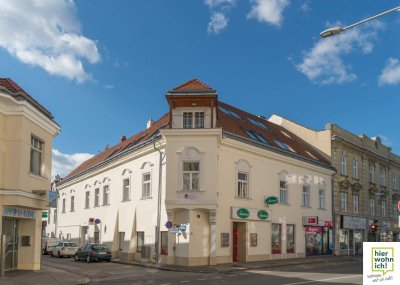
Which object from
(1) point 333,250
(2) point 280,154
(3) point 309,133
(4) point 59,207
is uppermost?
(3) point 309,133

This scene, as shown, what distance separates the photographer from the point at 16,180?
19047mm

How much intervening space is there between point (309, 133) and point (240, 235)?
1602 cm

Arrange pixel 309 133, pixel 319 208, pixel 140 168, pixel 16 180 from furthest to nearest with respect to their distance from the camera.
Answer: pixel 309 133, pixel 319 208, pixel 140 168, pixel 16 180

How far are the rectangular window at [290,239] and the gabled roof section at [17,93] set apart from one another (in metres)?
19.7

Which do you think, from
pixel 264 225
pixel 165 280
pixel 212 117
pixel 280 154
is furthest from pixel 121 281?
pixel 280 154

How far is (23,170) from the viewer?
19.5 m

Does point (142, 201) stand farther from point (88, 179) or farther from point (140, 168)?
point (88, 179)

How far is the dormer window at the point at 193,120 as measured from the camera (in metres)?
28.3

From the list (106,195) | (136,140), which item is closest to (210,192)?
(136,140)

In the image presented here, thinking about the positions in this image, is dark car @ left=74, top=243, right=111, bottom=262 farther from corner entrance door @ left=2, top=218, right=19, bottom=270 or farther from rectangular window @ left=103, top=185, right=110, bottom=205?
corner entrance door @ left=2, top=218, right=19, bottom=270

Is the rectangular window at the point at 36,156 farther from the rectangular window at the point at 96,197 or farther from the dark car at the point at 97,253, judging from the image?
the rectangular window at the point at 96,197

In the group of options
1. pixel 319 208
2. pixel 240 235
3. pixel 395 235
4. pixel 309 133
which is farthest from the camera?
pixel 395 235

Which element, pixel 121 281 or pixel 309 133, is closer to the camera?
pixel 121 281

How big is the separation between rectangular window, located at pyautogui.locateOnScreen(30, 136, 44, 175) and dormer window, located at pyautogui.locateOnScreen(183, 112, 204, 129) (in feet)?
30.1
